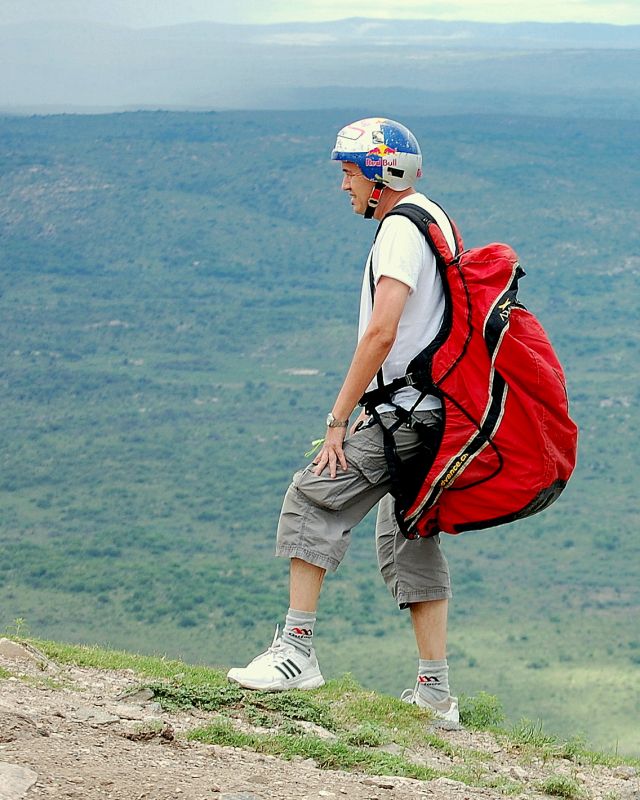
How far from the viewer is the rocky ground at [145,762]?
346 centimetres

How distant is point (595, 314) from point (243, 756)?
4522 inches

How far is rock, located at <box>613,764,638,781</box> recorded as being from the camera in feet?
15.4

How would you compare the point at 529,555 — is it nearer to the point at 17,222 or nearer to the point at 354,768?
the point at 354,768

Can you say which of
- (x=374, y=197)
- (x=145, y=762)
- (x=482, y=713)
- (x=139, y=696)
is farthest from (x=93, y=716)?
(x=374, y=197)

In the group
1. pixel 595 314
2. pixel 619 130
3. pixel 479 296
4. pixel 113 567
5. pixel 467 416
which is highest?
pixel 619 130

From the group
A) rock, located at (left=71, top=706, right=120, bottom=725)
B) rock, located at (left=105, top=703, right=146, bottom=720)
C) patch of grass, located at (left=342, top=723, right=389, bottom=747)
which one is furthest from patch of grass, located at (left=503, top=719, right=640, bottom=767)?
rock, located at (left=71, top=706, right=120, bottom=725)

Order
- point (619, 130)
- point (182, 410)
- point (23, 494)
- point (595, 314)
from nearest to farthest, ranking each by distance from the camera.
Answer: point (23, 494) → point (182, 410) → point (595, 314) → point (619, 130)

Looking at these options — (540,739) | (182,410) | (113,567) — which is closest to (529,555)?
(113,567)

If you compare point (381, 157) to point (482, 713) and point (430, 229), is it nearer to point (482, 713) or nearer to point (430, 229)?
point (430, 229)

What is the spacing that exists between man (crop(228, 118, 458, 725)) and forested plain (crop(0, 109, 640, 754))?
165cm

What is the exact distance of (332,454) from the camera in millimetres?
4512

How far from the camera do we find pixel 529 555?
7038 cm

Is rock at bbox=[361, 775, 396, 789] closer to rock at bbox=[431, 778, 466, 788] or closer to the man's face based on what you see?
rock at bbox=[431, 778, 466, 788]

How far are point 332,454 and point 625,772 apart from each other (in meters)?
1.57
